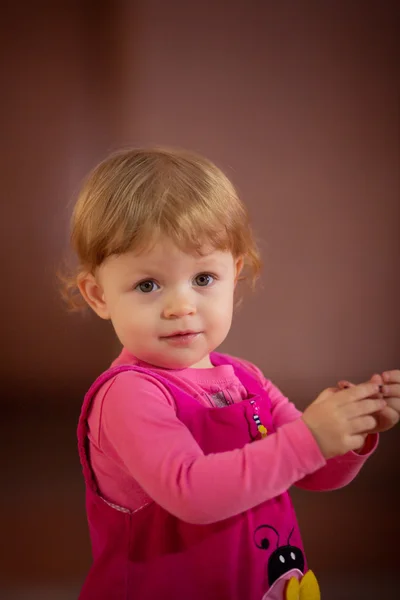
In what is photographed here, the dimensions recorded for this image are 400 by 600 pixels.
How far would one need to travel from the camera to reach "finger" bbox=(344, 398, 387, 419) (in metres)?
0.85

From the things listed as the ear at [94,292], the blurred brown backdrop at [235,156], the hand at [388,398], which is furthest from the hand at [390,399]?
the blurred brown backdrop at [235,156]

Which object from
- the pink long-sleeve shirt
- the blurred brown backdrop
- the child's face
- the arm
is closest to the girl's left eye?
the child's face

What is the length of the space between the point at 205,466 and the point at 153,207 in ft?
1.05

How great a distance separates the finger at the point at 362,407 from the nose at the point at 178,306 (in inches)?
8.8

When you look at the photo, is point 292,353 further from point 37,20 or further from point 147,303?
point 147,303

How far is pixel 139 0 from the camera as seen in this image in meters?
2.04

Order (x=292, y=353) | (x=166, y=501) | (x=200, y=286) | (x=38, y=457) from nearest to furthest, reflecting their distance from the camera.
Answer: (x=166, y=501)
(x=200, y=286)
(x=38, y=457)
(x=292, y=353)

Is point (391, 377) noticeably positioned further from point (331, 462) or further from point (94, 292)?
point (94, 292)

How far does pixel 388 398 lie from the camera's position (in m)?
0.92

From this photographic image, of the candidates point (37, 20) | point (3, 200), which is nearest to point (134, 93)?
point (37, 20)

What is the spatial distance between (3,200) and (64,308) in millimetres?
349

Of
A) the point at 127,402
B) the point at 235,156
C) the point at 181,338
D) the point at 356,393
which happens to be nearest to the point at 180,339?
the point at 181,338

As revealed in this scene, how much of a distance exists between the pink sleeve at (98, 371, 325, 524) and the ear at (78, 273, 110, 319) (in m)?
0.20

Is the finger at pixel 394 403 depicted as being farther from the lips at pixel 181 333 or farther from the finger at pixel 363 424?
the lips at pixel 181 333
